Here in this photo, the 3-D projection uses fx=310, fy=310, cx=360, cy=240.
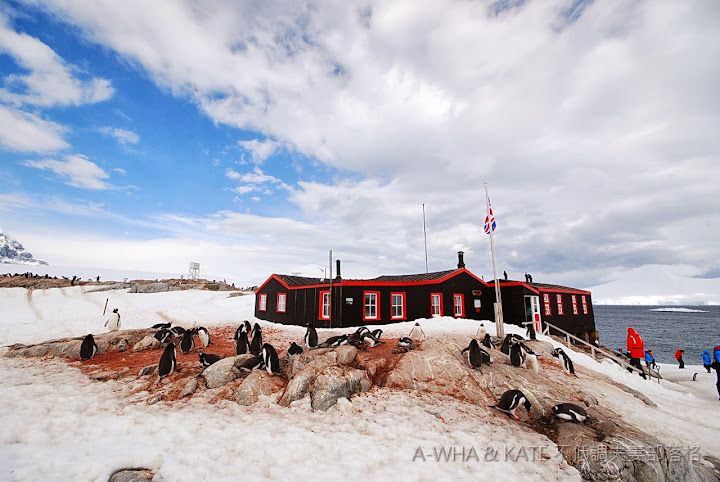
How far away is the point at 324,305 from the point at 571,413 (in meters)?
18.3

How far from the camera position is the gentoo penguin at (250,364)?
11.1 metres

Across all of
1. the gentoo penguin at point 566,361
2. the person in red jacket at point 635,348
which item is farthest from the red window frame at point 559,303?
the gentoo penguin at point 566,361

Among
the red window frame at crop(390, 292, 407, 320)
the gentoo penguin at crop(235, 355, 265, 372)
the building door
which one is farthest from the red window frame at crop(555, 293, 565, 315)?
the gentoo penguin at crop(235, 355, 265, 372)

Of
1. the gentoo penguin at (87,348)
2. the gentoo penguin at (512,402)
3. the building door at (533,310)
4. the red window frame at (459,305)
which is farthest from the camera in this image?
the building door at (533,310)

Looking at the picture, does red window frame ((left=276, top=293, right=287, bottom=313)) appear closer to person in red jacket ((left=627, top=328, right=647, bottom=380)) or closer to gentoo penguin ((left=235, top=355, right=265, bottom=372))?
gentoo penguin ((left=235, top=355, right=265, bottom=372))

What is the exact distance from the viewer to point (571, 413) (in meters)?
8.12

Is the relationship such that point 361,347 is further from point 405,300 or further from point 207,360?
point 405,300

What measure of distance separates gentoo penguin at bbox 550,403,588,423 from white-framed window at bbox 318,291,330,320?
57.4 feet

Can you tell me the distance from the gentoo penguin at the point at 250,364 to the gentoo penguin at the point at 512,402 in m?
7.85

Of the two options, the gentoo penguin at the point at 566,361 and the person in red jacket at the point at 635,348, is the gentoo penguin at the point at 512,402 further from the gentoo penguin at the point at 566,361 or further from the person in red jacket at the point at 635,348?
the person in red jacket at the point at 635,348

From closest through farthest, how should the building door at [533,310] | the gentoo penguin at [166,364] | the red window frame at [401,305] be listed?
1. the gentoo penguin at [166,364]
2. the red window frame at [401,305]
3. the building door at [533,310]

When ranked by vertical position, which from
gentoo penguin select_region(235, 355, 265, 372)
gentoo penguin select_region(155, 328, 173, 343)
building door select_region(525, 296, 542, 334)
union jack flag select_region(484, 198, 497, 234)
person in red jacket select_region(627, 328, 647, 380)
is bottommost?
person in red jacket select_region(627, 328, 647, 380)

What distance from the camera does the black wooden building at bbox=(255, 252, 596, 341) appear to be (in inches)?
Result: 931

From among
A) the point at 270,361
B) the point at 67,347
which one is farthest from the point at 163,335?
the point at 270,361
